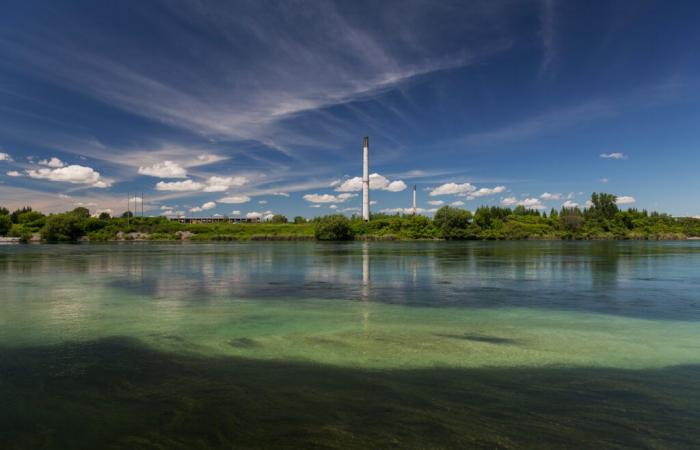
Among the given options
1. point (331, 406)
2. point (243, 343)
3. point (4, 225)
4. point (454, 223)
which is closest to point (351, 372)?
point (331, 406)

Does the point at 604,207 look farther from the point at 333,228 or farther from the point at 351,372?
the point at 351,372

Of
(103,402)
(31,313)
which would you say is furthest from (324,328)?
(31,313)

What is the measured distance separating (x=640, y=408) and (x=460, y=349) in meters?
4.77

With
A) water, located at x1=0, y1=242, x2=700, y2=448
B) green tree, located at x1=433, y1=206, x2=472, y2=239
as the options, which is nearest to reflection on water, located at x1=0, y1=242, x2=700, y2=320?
water, located at x1=0, y1=242, x2=700, y2=448

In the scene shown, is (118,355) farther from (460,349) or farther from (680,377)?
(680,377)

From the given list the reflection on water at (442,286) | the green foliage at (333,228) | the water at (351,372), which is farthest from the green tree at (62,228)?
the water at (351,372)

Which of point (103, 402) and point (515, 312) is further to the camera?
point (515, 312)

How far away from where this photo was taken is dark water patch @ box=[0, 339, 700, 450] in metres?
7.17

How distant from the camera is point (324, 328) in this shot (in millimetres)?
15336

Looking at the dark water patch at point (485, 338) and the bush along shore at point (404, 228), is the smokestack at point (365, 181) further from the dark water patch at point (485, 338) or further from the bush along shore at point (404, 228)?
the dark water patch at point (485, 338)

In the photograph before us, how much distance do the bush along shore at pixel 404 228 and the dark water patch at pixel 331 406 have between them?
138442 millimetres

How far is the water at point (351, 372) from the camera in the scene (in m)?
7.43

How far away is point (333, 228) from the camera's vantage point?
488 ft

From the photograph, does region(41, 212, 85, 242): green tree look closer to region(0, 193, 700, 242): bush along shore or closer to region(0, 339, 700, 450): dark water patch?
region(0, 193, 700, 242): bush along shore
